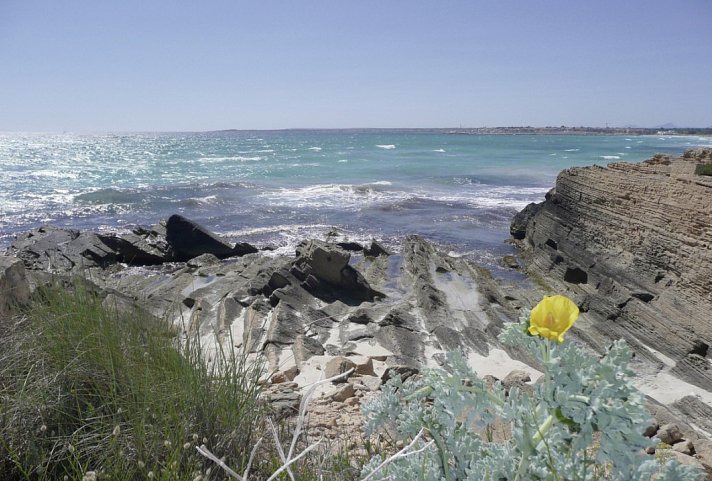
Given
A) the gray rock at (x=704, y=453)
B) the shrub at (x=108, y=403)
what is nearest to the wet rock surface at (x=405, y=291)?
the gray rock at (x=704, y=453)

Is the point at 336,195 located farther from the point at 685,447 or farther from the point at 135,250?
the point at 685,447

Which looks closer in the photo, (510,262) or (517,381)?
(517,381)

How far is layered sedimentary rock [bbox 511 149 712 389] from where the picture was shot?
9445 mm

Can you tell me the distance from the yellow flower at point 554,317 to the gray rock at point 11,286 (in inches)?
178

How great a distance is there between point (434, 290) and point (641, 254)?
4.81 meters

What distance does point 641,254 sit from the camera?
12242mm

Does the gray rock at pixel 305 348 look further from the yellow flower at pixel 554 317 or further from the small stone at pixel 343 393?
the yellow flower at pixel 554 317

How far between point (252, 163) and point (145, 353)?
52.6 m

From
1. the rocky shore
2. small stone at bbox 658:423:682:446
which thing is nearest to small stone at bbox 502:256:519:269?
the rocky shore

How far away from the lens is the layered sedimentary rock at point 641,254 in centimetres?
945

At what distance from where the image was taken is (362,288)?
12.4 metres

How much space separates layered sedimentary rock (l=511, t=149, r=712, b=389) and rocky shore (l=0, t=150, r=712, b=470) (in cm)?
3

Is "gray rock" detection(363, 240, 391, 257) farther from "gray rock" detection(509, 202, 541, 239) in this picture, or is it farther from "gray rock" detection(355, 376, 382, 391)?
"gray rock" detection(355, 376, 382, 391)

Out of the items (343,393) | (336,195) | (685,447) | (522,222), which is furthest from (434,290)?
(336,195)
